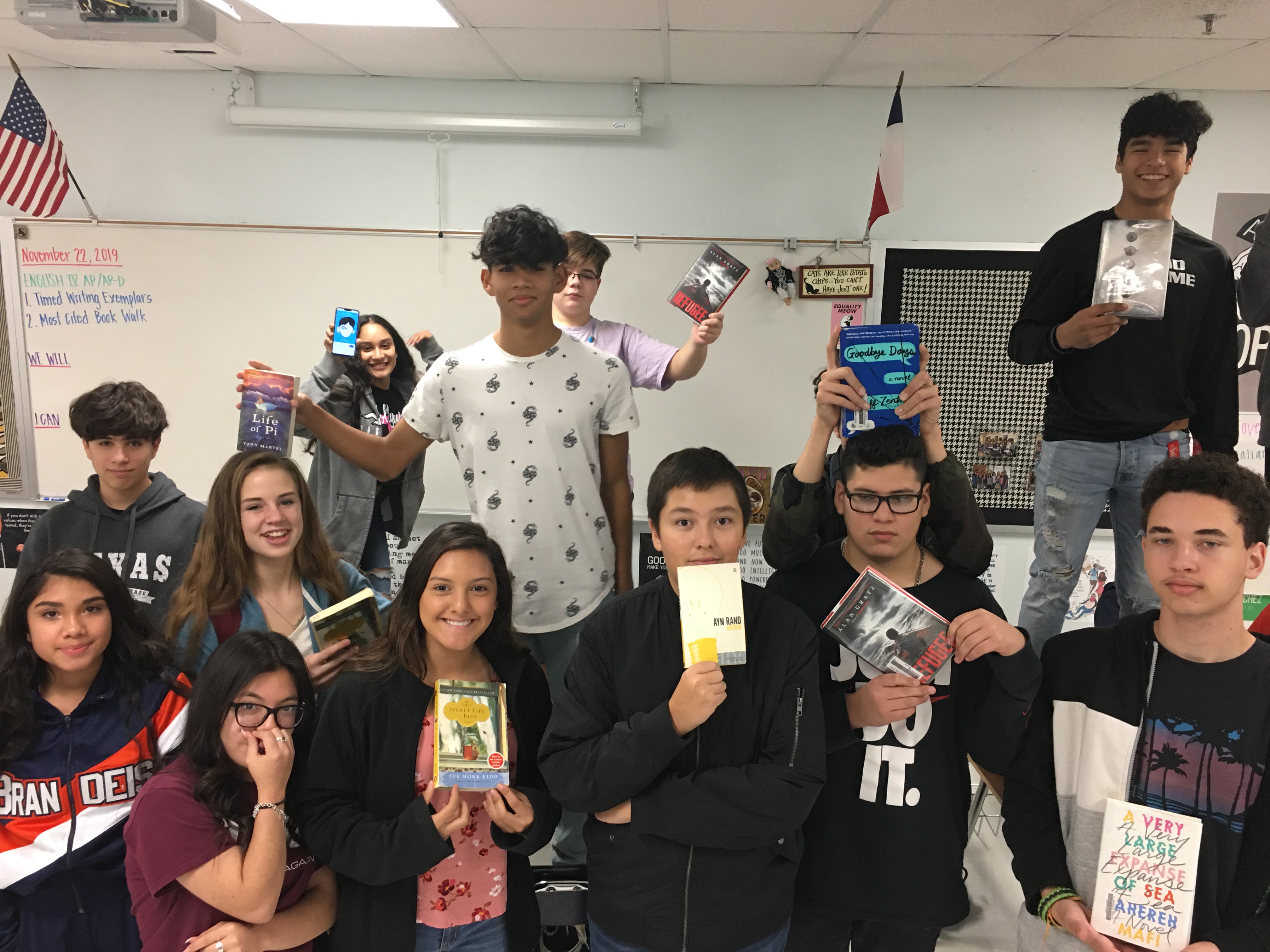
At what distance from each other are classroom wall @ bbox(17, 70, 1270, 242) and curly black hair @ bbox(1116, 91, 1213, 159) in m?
1.88

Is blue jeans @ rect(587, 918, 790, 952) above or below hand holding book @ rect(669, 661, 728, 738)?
below

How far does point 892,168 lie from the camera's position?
361 cm

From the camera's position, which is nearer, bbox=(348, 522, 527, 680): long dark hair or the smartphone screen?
bbox=(348, 522, 527, 680): long dark hair

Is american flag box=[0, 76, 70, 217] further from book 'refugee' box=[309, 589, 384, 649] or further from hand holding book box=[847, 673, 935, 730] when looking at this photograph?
hand holding book box=[847, 673, 935, 730]

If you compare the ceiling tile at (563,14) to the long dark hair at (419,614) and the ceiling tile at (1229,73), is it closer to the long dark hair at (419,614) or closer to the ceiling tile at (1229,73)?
the long dark hair at (419,614)

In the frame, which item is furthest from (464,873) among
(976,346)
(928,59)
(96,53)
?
(96,53)

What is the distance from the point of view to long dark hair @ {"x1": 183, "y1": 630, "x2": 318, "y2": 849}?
1.59 meters

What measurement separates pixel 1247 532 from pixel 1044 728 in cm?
55

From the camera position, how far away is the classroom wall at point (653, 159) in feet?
13.3

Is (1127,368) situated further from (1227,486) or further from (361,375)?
(361,375)

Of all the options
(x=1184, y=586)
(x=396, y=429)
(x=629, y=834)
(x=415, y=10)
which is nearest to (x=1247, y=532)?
(x=1184, y=586)

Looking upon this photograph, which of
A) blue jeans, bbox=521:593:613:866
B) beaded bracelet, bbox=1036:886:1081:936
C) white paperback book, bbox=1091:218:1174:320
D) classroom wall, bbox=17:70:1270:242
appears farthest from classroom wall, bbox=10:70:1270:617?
beaded bracelet, bbox=1036:886:1081:936

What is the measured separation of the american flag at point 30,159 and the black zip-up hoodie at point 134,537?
223 centimetres

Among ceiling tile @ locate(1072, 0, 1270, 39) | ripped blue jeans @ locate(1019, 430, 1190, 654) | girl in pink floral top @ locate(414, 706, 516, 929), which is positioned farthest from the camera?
ceiling tile @ locate(1072, 0, 1270, 39)
